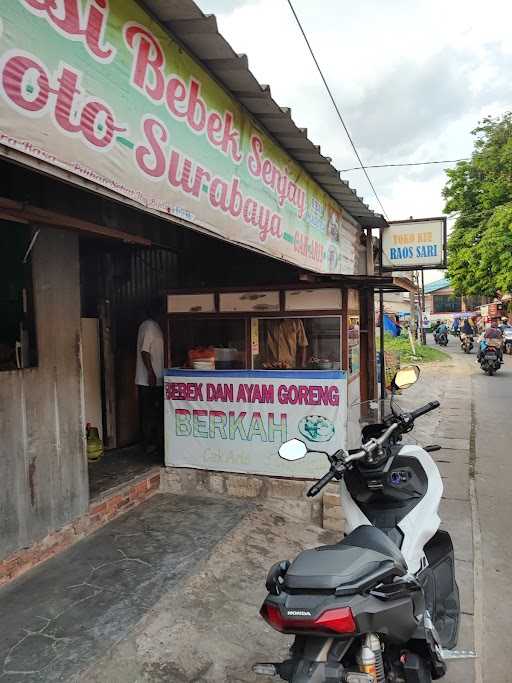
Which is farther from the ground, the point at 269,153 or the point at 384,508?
the point at 269,153

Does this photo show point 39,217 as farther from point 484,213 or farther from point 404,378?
point 484,213

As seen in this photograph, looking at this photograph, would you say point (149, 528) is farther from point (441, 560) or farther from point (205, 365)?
point (441, 560)

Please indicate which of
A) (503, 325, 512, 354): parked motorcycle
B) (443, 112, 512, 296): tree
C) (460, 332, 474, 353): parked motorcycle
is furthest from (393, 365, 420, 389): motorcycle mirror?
(460, 332, 474, 353): parked motorcycle

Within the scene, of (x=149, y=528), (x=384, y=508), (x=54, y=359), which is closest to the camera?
(x=384, y=508)

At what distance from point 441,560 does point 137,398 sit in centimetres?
447

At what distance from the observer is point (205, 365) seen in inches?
212

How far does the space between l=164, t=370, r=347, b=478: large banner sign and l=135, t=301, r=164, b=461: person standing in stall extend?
36 centimetres

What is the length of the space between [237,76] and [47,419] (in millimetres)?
2717

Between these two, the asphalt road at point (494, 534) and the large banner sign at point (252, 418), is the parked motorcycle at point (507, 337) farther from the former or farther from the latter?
the large banner sign at point (252, 418)

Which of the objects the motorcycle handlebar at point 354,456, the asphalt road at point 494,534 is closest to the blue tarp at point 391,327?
the asphalt road at point 494,534

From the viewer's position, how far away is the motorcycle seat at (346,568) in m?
1.78

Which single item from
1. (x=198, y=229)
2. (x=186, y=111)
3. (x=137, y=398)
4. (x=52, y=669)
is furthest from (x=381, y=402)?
(x=137, y=398)

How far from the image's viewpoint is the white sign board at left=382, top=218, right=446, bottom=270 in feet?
27.5

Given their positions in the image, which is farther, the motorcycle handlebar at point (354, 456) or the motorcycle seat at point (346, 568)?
the motorcycle handlebar at point (354, 456)
